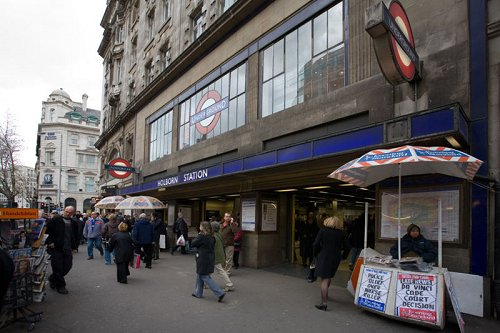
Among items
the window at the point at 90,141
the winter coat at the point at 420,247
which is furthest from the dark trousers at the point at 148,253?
the window at the point at 90,141

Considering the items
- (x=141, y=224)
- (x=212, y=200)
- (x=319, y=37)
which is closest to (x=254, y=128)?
(x=319, y=37)

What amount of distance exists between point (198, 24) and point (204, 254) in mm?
15337

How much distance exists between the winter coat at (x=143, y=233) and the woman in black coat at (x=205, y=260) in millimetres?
4633

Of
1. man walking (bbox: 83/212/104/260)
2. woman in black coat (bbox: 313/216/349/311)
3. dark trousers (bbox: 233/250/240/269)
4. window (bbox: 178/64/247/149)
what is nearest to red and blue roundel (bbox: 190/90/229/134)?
window (bbox: 178/64/247/149)

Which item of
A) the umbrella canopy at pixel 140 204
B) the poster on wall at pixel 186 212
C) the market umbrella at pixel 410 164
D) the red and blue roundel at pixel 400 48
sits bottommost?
the poster on wall at pixel 186 212

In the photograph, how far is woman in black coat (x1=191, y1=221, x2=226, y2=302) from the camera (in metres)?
7.40

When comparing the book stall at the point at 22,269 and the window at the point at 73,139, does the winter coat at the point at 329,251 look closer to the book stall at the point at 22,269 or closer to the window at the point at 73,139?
the book stall at the point at 22,269

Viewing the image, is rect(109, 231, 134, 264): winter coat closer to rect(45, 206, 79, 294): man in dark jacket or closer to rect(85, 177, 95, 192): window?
rect(45, 206, 79, 294): man in dark jacket

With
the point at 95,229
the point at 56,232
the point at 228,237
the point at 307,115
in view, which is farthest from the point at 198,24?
the point at 56,232

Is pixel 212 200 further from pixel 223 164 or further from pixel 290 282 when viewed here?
pixel 290 282

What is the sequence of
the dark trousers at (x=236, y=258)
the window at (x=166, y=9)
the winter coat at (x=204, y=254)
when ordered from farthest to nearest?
the window at (x=166, y=9), the dark trousers at (x=236, y=258), the winter coat at (x=204, y=254)

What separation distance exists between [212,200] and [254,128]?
241 inches

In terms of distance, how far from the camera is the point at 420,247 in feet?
21.6

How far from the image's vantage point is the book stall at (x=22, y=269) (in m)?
5.62
